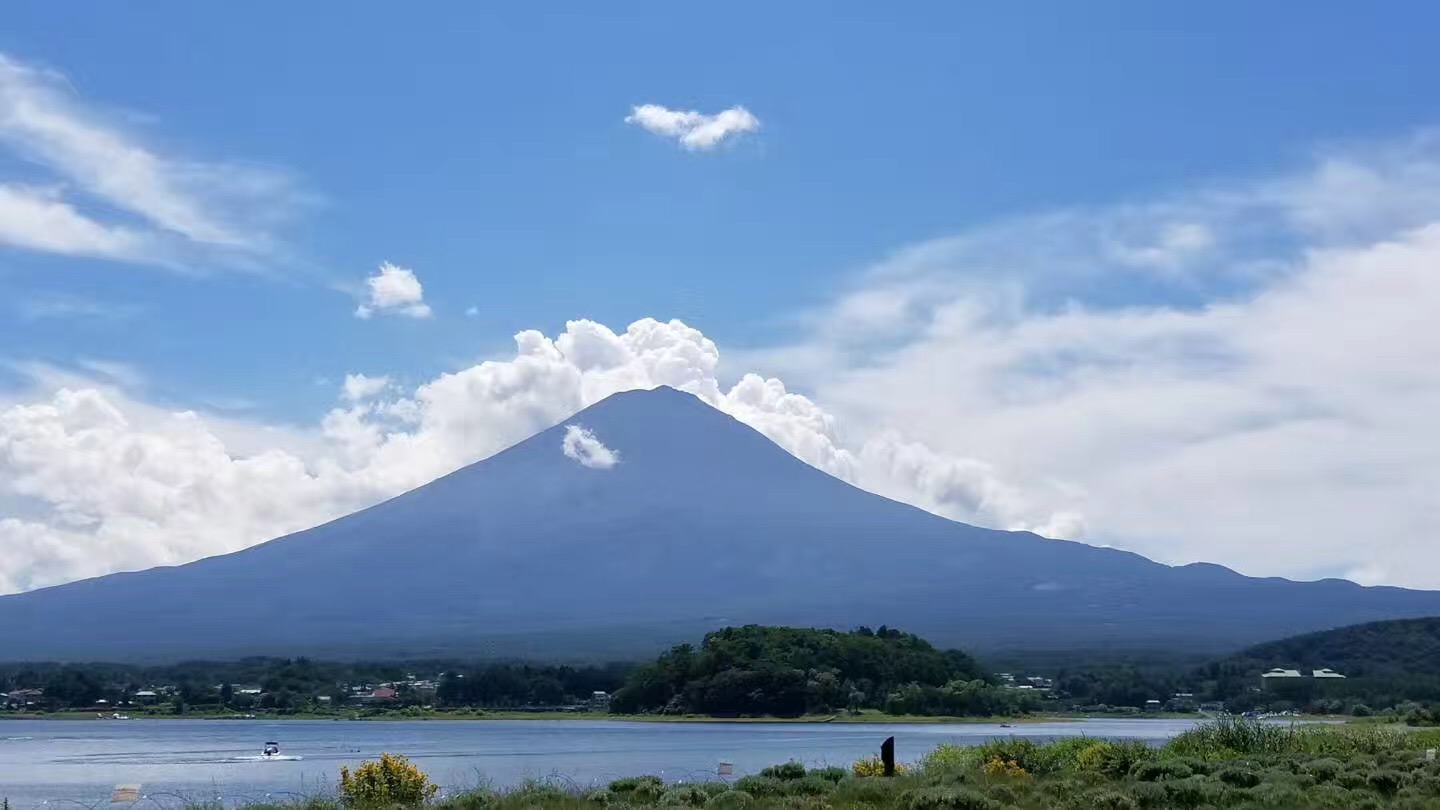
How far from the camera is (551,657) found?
120 m

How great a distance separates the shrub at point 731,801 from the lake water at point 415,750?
734 centimetres

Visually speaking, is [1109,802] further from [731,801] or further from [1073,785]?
[731,801]

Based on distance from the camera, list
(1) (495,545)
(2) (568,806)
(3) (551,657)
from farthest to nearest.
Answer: (1) (495,545), (3) (551,657), (2) (568,806)

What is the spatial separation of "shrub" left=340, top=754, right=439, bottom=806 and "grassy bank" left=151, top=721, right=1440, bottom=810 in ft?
1.19

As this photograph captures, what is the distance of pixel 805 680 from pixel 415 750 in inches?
876

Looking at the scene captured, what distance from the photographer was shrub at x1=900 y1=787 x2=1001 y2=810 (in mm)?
18750

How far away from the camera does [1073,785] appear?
21.0 metres

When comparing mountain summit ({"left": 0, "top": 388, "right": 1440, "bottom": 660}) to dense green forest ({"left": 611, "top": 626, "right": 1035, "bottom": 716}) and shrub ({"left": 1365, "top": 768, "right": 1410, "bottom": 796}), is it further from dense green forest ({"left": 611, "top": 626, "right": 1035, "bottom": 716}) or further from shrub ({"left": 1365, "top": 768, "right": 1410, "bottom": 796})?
shrub ({"left": 1365, "top": 768, "right": 1410, "bottom": 796})

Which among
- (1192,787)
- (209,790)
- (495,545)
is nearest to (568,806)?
(1192,787)

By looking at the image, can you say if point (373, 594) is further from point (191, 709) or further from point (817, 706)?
point (817, 706)

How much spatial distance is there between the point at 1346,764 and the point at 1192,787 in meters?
4.38

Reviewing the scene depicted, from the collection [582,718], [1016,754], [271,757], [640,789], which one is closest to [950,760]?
[1016,754]

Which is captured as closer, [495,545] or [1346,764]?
[1346,764]

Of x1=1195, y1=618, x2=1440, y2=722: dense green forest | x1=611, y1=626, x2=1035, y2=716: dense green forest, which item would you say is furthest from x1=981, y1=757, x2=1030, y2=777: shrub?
x1=611, y1=626, x2=1035, y2=716: dense green forest
